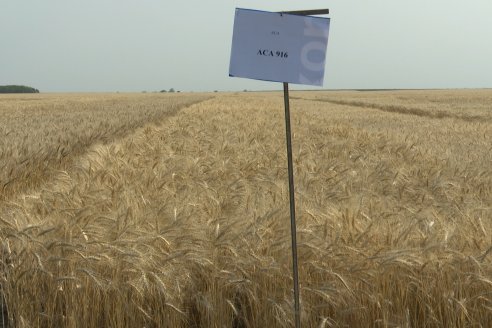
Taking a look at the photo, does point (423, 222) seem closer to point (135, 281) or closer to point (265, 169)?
point (135, 281)

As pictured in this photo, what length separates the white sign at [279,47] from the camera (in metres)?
2.45

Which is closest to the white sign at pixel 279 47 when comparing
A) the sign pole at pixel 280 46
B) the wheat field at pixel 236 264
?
the sign pole at pixel 280 46

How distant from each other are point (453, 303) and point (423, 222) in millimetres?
683

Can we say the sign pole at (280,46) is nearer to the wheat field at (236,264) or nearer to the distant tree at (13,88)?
the wheat field at (236,264)

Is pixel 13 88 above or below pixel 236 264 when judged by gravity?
above

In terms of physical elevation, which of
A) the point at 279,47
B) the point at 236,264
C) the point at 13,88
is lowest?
the point at 236,264

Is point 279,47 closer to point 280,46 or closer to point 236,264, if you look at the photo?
point 280,46

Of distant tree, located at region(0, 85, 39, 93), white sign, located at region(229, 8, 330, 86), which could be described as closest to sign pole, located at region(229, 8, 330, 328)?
white sign, located at region(229, 8, 330, 86)

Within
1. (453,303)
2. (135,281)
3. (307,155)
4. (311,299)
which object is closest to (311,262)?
(311,299)

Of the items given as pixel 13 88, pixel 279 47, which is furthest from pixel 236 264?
pixel 13 88

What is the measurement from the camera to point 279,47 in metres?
2.50

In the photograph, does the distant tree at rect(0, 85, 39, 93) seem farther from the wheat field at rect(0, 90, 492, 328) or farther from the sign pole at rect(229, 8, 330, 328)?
the sign pole at rect(229, 8, 330, 328)

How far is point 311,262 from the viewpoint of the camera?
2641 mm

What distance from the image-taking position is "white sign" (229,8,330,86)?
2.45 m
